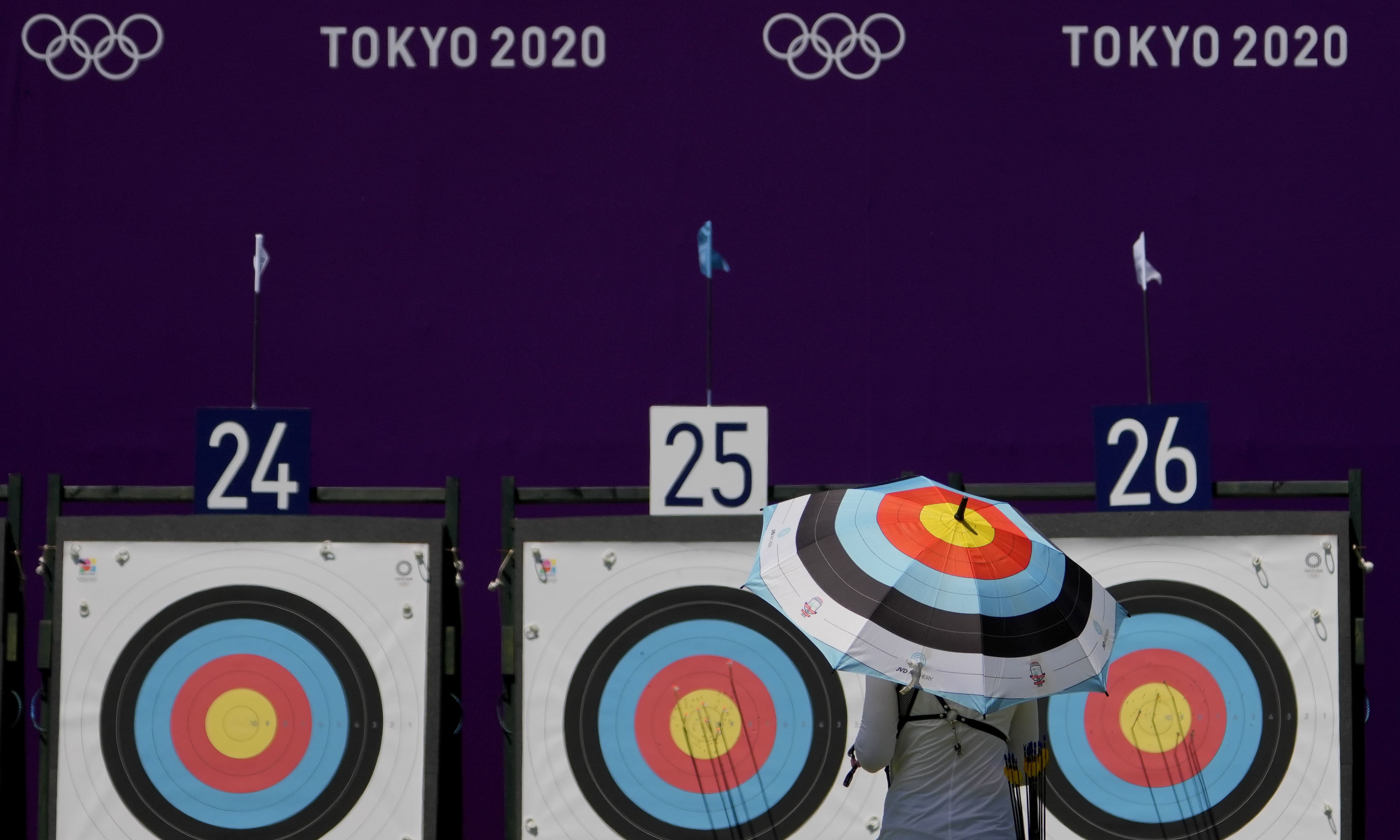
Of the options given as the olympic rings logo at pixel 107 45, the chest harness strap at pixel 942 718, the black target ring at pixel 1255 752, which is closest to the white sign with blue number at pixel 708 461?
the black target ring at pixel 1255 752

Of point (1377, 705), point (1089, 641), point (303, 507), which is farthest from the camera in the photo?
point (1377, 705)

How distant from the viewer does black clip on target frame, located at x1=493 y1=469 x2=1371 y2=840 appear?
3.32m

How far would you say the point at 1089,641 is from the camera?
7.21 feet

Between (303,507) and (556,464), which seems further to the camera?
(556,464)

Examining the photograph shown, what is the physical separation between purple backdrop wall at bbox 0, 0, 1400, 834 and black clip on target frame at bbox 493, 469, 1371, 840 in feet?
1.76

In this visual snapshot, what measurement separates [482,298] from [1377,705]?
97.1 inches

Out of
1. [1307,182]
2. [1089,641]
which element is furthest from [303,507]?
[1307,182]

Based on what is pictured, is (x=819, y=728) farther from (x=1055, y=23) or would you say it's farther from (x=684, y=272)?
(x=1055, y=23)

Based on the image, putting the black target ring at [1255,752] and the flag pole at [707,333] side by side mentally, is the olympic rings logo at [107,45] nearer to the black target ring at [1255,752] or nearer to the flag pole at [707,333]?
the flag pole at [707,333]

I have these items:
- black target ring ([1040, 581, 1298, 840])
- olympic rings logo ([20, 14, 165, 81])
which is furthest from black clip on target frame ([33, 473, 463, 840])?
black target ring ([1040, 581, 1298, 840])

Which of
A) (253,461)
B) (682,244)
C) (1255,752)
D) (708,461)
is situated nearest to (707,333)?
(682,244)

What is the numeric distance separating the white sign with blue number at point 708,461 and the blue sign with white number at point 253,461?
750mm

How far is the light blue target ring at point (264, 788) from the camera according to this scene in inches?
132

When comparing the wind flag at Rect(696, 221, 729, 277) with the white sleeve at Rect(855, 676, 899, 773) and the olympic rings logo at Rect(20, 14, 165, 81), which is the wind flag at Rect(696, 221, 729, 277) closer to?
the white sleeve at Rect(855, 676, 899, 773)
